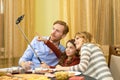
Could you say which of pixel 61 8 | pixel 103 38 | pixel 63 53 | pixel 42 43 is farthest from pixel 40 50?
pixel 103 38

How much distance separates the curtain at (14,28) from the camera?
283 centimetres

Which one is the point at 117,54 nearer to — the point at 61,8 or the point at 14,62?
the point at 61,8

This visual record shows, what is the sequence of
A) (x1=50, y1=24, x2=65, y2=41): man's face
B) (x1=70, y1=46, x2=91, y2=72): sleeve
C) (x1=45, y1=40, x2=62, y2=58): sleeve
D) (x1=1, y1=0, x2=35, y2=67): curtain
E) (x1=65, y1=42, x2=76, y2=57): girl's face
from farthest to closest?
(x1=1, y1=0, x2=35, y2=67): curtain, (x1=50, y1=24, x2=65, y2=41): man's face, (x1=45, y1=40, x2=62, y2=58): sleeve, (x1=65, y1=42, x2=76, y2=57): girl's face, (x1=70, y1=46, x2=91, y2=72): sleeve

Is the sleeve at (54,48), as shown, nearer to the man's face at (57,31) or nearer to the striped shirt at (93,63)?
the man's face at (57,31)

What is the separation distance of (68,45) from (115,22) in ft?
3.25

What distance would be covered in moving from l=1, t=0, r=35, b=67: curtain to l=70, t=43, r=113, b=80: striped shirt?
1.20 m

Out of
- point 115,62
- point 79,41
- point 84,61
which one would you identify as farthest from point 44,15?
point 84,61

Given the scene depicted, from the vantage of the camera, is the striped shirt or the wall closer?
the striped shirt

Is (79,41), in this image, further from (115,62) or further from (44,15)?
(44,15)

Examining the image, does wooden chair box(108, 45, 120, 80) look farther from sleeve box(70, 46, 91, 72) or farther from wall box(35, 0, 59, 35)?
wall box(35, 0, 59, 35)

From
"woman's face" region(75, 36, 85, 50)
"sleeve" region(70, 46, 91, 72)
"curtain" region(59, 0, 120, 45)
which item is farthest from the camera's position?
"curtain" region(59, 0, 120, 45)

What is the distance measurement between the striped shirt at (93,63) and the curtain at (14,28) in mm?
1204

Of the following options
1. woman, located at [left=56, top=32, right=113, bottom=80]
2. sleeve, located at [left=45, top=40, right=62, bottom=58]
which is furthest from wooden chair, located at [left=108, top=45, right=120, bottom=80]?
sleeve, located at [left=45, top=40, right=62, bottom=58]

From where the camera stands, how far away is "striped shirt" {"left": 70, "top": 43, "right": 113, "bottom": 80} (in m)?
1.81
